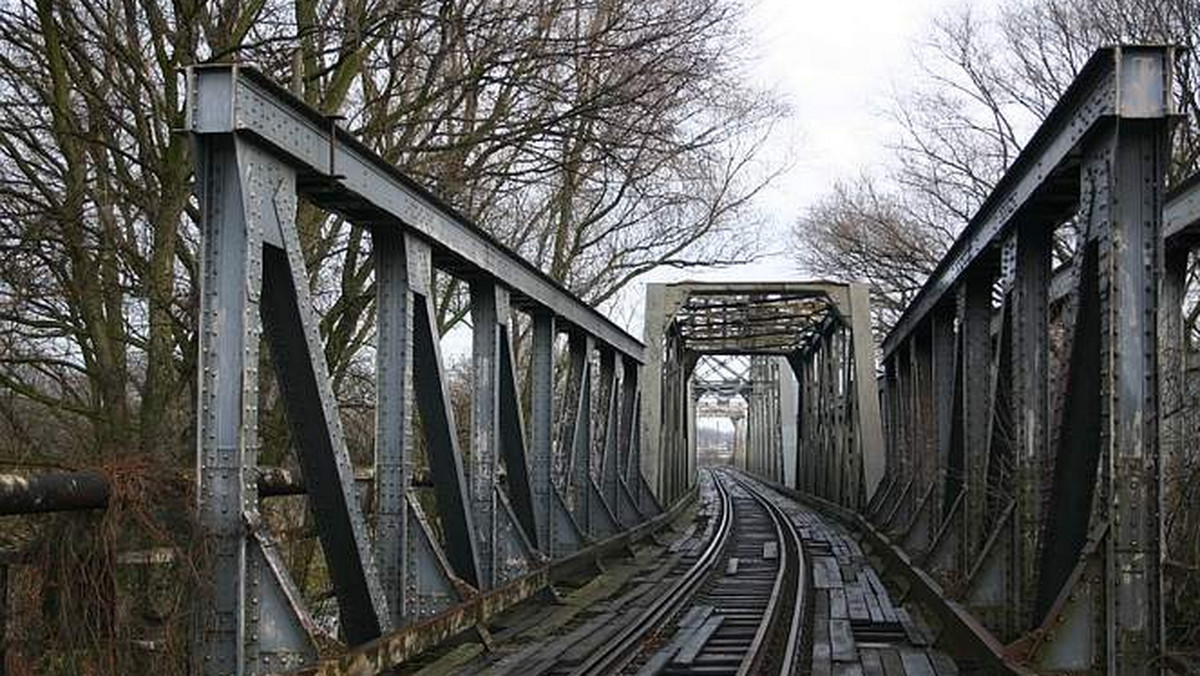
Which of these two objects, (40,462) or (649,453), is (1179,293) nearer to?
(40,462)

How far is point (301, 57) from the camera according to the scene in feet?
42.8

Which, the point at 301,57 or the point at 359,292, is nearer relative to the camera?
the point at 301,57

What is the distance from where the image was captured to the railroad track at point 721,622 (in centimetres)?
1137

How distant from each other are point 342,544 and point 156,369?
4485 millimetres

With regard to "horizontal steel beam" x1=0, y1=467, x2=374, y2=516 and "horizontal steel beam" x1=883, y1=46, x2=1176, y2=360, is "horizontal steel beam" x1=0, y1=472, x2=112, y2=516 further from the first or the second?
"horizontal steel beam" x1=883, y1=46, x2=1176, y2=360

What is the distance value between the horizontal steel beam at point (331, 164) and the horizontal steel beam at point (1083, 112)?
397 centimetres

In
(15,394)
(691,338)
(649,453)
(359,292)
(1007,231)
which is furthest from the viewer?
(691,338)

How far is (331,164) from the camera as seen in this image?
27.8 feet

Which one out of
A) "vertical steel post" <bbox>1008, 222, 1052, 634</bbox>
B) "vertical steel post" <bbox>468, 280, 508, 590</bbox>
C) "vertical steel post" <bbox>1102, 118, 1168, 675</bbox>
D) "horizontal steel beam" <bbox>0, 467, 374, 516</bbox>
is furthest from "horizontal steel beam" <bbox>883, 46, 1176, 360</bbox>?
"horizontal steel beam" <bbox>0, 467, 374, 516</bbox>

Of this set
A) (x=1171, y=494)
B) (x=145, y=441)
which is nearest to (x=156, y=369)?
(x=145, y=441)

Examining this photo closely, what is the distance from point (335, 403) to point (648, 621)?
599 centimetres

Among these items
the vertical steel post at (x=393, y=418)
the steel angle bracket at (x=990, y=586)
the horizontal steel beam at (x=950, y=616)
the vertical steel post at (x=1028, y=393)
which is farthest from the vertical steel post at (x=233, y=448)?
the steel angle bracket at (x=990, y=586)

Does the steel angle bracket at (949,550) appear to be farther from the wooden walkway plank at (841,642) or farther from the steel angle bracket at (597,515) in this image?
the steel angle bracket at (597,515)

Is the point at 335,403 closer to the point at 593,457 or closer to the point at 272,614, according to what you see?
the point at 272,614
